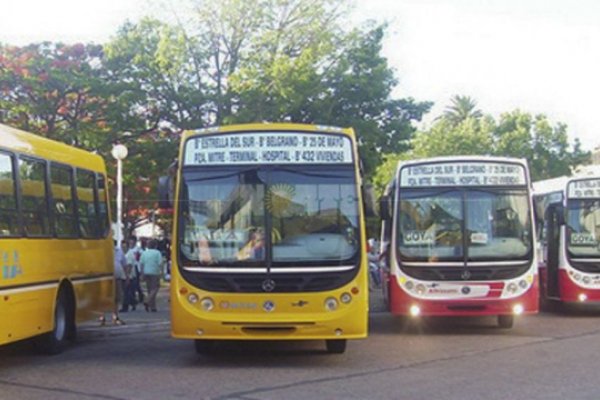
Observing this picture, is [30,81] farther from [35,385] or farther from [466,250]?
[35,385]

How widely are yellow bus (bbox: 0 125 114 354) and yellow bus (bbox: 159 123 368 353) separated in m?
1.83

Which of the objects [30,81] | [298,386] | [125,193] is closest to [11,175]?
[298,386]

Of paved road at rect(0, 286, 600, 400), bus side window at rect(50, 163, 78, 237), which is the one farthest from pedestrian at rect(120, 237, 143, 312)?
bus side window at rect(50, 163, 78, 237)

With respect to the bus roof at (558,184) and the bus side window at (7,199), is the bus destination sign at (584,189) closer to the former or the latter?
the bus roof at (558,184)

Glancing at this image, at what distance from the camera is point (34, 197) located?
473 inches

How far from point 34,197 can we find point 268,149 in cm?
320

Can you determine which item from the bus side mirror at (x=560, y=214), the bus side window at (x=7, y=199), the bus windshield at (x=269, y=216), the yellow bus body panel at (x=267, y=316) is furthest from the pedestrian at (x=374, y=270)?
the bus side window at (x=7, y=199)

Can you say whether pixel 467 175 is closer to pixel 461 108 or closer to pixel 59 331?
pixel 59 331

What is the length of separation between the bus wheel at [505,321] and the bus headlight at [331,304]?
17.9 feet

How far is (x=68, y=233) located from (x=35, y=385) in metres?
3.58

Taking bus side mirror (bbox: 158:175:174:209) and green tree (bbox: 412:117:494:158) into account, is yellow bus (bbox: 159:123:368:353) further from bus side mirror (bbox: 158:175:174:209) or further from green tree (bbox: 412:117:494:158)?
green tree (bbox: 412:117:494:158)

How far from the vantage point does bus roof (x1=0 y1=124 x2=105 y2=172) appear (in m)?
11.5

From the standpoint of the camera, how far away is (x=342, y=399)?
9188 millimetres

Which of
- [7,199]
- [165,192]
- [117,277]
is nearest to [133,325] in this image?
[117,277]
